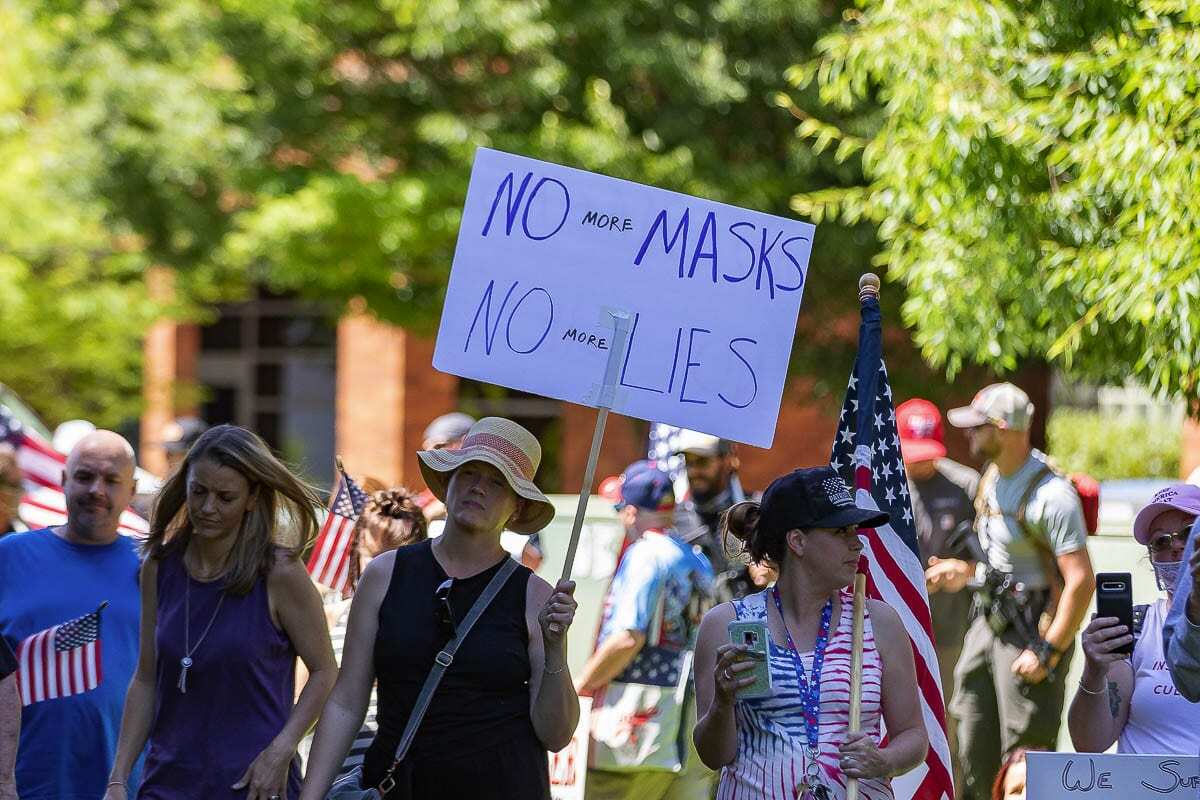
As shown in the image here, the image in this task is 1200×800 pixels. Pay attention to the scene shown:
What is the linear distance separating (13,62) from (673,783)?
48.5 ft

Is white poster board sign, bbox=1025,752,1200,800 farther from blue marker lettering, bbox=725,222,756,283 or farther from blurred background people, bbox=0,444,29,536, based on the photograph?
blurred background people, bbox=0,444,29,536

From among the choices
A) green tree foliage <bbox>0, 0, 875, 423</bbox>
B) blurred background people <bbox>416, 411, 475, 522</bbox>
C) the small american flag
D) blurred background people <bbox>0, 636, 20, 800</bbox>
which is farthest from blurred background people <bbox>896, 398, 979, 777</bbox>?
blurred background people <bbox>0, 636, 20, 800</bbox>

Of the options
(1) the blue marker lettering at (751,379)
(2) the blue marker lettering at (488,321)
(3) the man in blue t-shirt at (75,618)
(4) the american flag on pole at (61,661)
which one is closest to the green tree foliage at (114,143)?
(3) the man in blue t-shirt at (75,618)

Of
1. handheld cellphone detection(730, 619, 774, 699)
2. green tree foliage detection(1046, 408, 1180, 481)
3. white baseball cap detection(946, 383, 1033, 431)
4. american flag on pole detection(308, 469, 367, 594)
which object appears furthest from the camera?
green tree foliage detection(1046, 408, 1180, 481)

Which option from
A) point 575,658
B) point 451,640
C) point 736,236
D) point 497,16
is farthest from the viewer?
point 497,16

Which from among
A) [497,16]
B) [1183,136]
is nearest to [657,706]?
[1183,136]

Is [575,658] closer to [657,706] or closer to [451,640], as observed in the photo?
[657,706]

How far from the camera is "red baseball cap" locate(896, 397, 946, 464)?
912 cm

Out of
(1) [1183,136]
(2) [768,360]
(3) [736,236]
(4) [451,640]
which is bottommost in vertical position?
(4) [451,640]

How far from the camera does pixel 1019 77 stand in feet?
26.5

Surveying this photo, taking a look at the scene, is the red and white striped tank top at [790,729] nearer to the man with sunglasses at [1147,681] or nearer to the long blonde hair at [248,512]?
the man with sunglasses at [1147,681]

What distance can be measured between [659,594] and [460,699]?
8.26ft

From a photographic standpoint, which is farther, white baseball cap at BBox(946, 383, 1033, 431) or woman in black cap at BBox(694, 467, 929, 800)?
white baseball cap at BBox(946, 383, 1033, 431)

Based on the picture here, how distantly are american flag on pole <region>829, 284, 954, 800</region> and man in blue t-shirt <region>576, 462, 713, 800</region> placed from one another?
211cm
